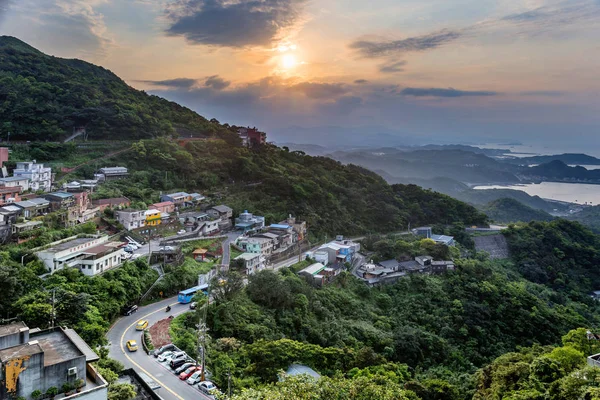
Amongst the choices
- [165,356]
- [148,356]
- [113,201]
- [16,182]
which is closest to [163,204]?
[113,201]

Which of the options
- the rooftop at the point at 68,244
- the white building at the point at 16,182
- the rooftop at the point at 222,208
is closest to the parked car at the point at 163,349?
the rooftop at the point at 68,244

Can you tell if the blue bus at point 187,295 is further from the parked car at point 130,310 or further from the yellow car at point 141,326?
the yellow car at point 141,326

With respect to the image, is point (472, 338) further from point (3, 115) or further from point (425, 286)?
point (3, 115)

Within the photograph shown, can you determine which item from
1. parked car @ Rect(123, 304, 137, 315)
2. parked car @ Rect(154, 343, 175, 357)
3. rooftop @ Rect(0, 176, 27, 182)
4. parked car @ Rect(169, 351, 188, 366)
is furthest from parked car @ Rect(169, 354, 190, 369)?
rooftop @ Rect(0, 176, 27, 182)

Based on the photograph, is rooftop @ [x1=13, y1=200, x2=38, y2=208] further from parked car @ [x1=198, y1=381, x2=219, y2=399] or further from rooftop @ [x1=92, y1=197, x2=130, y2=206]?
parked car @ [x1=198, y1=381, x2=219, y2=399]

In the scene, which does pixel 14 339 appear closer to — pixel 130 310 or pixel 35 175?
pixel 130 310

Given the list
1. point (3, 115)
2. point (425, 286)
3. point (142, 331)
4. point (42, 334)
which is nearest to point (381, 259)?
point (425, 286)
